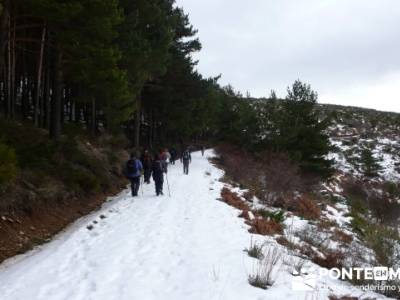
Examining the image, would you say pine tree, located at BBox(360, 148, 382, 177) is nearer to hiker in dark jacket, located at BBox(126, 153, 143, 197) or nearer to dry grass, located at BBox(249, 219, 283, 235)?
hiker in dark jacket, located at BBox(126, 153, 143, 197)

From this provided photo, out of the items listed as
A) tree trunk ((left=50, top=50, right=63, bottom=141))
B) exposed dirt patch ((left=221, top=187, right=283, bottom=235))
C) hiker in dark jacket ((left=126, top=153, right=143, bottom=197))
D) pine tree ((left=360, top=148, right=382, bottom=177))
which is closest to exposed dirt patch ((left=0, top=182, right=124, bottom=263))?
hiker in dark jacket ((left=126, top=153, right=143, bottom=197))

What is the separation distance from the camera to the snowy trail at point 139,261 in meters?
6.24

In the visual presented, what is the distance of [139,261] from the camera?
305 inches

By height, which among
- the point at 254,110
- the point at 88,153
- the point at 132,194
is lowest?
the point at 132,194

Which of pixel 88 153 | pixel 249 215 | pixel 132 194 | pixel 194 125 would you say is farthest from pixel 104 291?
pixel 194 125

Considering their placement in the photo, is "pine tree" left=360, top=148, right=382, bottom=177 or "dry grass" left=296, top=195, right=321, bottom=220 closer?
"dry grass" left=296, top=195, right=321, bottom=220

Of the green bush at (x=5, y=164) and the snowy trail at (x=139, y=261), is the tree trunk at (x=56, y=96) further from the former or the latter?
the green bush at (x=5, y=164)

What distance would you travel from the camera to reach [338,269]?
25.6 ft

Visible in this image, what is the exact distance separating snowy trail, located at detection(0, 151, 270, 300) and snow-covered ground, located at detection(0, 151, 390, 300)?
0.6 inches

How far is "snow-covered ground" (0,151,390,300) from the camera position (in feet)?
20.4

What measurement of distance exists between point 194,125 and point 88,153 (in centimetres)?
2382

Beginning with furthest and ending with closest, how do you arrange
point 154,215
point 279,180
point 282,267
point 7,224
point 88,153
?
point 279,180 < point 88,153 < point 154,215 < point 7,224 < point 282,267

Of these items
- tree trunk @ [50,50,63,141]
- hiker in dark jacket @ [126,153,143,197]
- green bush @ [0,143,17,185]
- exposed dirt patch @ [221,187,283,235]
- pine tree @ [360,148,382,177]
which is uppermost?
tree trunk @ [50,50,63,141]

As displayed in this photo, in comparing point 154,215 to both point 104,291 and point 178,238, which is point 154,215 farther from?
point 104,291
